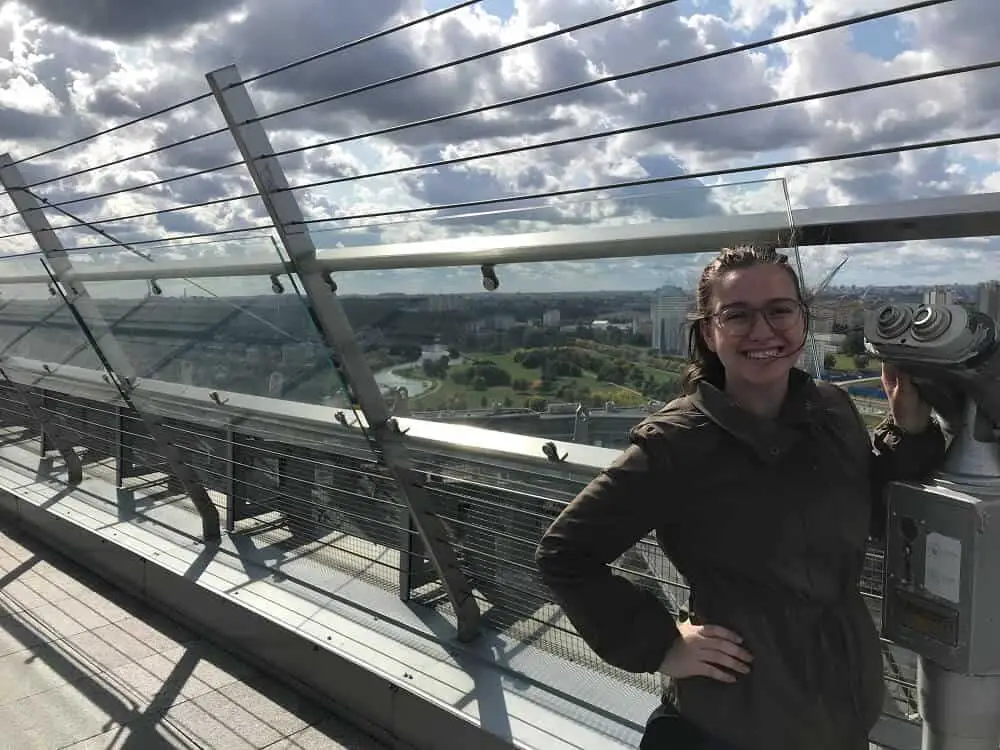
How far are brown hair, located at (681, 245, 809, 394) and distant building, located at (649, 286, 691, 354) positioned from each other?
298mm

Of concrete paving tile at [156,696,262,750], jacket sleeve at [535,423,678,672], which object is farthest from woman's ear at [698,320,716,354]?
concrete paving tile at [156,696,262,750]

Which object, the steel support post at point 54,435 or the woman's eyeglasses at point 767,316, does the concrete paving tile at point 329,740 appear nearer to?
the woman's eyeglasses at point 767,316

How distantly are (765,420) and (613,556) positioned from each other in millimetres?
365

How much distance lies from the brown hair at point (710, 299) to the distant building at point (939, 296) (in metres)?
0.21

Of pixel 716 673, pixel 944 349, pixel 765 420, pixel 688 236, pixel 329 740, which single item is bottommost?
pixel 329 740

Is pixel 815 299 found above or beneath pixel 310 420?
above

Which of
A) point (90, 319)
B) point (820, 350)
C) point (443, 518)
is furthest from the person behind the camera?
point (90, 319)

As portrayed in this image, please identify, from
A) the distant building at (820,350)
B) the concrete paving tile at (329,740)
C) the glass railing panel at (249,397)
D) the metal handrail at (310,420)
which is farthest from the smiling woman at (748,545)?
the concrete paving tile at (329,740)

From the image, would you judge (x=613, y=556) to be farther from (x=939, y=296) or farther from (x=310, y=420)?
(x=310, y=420)

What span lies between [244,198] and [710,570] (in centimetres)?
201

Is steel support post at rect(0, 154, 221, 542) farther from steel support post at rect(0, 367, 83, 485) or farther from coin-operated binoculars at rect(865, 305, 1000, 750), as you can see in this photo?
coin-operated binoculars at rect(865, 305, 1000, 750)

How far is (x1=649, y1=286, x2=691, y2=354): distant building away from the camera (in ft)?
6.33

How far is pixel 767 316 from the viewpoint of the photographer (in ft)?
4.71

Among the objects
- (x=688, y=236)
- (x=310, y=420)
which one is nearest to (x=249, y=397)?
(x=310, y=420)
